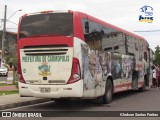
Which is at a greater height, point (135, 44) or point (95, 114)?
point (135, 44)

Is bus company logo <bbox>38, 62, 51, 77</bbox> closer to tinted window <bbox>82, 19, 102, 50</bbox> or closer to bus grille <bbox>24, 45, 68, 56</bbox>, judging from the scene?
bus grille <bbox>24, 45, 68, 56</bbox>

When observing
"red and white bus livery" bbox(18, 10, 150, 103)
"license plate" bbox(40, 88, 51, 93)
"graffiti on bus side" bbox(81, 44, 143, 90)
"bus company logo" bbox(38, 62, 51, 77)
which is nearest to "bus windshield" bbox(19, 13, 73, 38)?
"red and white bus livery" bbox(18, 10, 150, 103)

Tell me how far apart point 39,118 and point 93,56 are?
12.0ft

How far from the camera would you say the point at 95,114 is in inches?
486

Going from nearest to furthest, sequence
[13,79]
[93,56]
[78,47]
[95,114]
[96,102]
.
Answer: [95,114] → [78,47] → [93,56] → [96,102] → [13,79]

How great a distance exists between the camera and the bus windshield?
523 inches

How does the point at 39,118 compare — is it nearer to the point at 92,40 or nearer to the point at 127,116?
the point at 127,116

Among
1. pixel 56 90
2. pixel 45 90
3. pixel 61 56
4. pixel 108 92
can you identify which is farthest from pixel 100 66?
pixel 45 90

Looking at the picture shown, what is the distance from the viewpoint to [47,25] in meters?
13.5

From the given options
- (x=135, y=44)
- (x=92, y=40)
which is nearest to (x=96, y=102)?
(x=92, y=40)

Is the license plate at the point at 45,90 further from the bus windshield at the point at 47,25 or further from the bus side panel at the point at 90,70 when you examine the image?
the bus windshield at the point at 47,25

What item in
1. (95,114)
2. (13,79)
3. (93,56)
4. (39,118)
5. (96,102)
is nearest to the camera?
(39,118)

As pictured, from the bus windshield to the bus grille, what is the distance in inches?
16.9

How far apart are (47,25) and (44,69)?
59.8 inches
